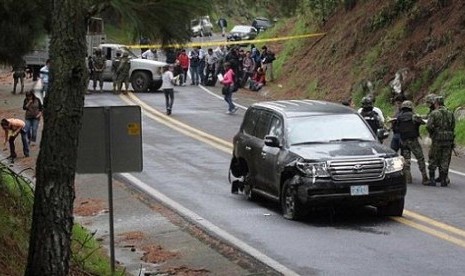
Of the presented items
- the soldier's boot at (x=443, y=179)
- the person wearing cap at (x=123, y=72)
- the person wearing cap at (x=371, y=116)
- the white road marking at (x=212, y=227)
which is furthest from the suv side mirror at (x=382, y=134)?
the person wearing cap at (x=123, y=72)

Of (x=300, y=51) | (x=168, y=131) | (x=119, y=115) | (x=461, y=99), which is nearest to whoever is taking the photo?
(x=119, y=115)

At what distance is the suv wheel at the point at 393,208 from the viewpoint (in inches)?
563

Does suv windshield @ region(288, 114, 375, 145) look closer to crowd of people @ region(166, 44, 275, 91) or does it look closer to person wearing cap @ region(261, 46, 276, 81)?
crowd of people @ region(166, 44, 275, 91)

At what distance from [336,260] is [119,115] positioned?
3.34 meters

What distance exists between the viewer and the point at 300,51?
41719 millimetres

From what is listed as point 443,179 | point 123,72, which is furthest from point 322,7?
point 443,179

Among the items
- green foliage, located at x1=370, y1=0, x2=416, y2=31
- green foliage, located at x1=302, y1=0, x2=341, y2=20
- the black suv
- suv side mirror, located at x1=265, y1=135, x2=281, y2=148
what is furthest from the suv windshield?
green foliage, located at x1=302, y1=0, x2=341, y2=20

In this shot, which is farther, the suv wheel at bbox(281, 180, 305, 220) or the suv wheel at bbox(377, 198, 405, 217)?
the suv wheel at bbox(377, 198, 405, 217)

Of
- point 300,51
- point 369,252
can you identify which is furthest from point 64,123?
point 300,51

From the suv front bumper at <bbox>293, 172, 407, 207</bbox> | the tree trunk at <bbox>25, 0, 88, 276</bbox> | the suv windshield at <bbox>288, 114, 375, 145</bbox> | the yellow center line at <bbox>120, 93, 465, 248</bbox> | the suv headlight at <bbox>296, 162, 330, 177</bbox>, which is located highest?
the tree trunk at <bbox>25, 0, 88, 276</bbox>

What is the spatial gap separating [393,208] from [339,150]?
128 centimetres

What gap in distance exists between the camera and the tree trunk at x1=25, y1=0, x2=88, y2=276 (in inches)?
289

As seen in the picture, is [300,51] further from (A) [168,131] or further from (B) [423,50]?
(A) [168,131]

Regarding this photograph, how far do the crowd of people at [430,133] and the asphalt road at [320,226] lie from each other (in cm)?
42
